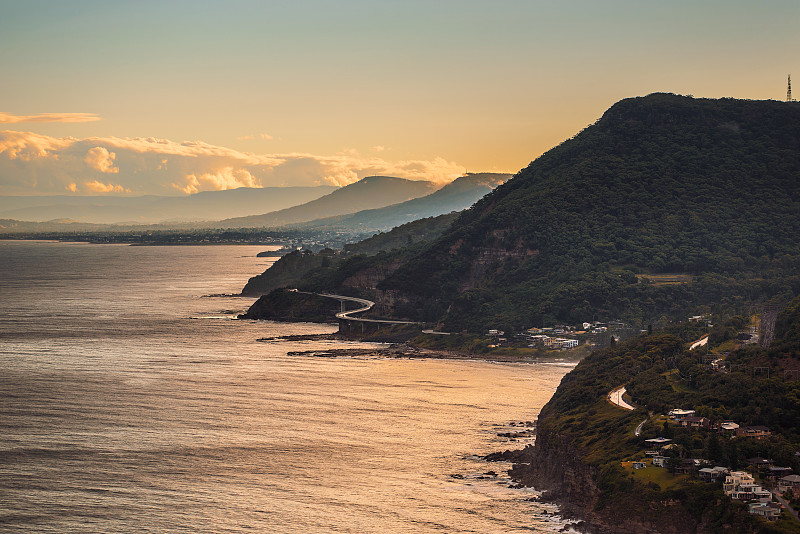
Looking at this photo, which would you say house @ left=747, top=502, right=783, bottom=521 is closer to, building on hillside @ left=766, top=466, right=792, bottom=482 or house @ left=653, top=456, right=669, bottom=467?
building on hillside @ left=766, top=466, right=792, bottom=482

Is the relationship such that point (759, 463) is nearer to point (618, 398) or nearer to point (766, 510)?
point (766, 510)

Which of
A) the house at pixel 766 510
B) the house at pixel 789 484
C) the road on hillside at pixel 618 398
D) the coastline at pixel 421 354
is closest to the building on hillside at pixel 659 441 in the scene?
the house at pixel 789 484

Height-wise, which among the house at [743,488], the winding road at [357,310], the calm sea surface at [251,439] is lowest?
the calm sea surface at [251,439]

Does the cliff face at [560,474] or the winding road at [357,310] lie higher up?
the winding road at [357,310]

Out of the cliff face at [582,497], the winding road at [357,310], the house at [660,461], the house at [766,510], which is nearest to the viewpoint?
the house at [766,510]

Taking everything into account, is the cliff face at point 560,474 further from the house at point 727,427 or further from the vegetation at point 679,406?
the house at point 727,427

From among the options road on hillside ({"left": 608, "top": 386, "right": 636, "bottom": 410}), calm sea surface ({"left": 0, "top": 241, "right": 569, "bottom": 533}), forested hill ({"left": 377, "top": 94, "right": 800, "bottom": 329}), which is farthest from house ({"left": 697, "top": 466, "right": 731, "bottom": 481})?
forested hill ({"left": 377, "top": 94, "right": 800, "bottom": 329})

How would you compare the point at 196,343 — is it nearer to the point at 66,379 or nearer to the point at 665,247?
the point at 66,379

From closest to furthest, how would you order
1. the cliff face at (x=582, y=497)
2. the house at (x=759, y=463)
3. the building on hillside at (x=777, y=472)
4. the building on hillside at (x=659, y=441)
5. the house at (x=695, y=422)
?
the cliff face at (x=582, y=497) < the building on hillside at (x=777, y=472) < the house at (x=759, y=463) < the building on hillside at (x=659, y=441) < the house at (x=695, y=422)
